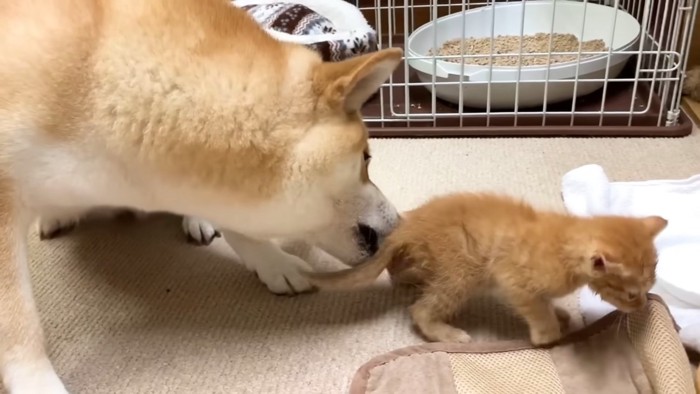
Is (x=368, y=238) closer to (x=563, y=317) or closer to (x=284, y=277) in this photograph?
(x=284, y=277)

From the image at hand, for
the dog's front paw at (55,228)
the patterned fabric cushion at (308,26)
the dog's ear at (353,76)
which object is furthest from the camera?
the patterned fabric cushion at (308,26)

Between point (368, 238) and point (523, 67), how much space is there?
94cm

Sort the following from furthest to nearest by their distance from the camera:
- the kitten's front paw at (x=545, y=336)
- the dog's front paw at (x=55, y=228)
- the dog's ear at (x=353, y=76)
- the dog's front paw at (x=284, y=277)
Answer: the dog's front paw at (x=55, y=228) < the dog's front paw at (x=284, y=277) < the kitten's front paw at (x=545, y=336) < the dog's ear at (x=353, y=76)

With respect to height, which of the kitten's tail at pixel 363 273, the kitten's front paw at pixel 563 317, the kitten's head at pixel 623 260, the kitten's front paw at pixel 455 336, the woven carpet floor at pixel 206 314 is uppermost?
the kitten's head at pixel 623 260

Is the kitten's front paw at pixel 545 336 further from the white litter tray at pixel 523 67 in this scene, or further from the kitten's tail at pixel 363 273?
the white litter tray at pixel 523 67

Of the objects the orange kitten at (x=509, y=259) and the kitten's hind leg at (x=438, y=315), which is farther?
the kitten's hind leg at (x=438, y=315)

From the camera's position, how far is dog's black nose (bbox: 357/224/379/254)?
115cm

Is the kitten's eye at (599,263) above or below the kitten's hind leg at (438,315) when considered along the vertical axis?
above

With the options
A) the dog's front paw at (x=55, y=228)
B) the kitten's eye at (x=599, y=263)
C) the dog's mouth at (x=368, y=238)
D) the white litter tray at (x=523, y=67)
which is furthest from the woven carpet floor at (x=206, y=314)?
the white litter tray at (x=523, y=67)

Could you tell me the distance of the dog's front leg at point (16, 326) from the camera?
100 centimetres

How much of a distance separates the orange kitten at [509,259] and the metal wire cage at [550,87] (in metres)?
0.78

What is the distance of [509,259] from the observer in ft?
3.49

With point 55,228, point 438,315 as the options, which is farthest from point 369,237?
point 55,228

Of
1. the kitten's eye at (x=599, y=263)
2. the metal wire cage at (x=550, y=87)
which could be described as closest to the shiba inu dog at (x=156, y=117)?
the kitten's eye at (x=599, y=263)
